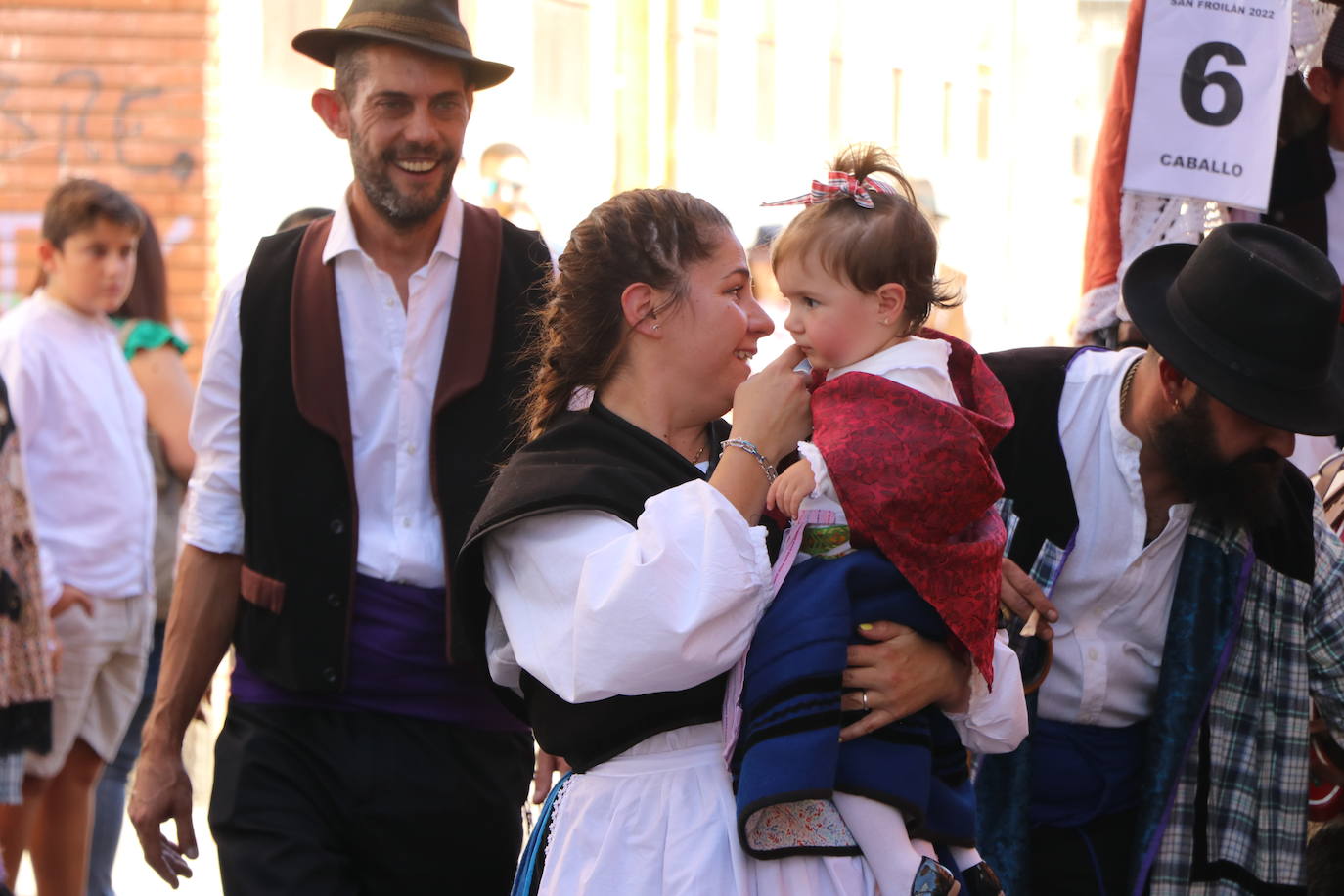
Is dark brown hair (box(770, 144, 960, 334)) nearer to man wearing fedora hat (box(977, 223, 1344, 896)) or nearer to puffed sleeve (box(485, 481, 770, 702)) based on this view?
puffed sleeve (box(485, 481, 770, 702))

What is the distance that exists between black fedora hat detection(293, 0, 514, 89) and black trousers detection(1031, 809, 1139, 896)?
2052 mm

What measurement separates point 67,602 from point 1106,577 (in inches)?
145

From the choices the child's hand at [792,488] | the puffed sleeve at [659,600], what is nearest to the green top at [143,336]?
the puffed sleeve at [659,600]

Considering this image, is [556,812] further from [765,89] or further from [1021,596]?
[765,89]

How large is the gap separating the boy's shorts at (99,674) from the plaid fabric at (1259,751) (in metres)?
3.75

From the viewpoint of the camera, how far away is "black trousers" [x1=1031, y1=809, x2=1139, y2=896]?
139 inches

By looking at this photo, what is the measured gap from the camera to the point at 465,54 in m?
3.78

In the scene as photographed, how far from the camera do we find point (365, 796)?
11.8 ft

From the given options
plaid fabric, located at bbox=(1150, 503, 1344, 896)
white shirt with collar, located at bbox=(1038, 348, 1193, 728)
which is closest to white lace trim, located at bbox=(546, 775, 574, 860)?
white shirt with collar, located at bbox=(1038, 348, 1193, 728)

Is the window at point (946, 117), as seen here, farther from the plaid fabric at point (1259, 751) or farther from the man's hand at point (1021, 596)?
the man's hand at point (1021, 596)

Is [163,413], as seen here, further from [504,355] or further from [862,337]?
[862,337]

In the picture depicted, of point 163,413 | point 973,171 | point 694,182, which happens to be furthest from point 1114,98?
point 973,171

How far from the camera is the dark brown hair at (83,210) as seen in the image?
6.11 metres

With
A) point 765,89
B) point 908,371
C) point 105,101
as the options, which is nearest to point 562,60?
point 765,89
